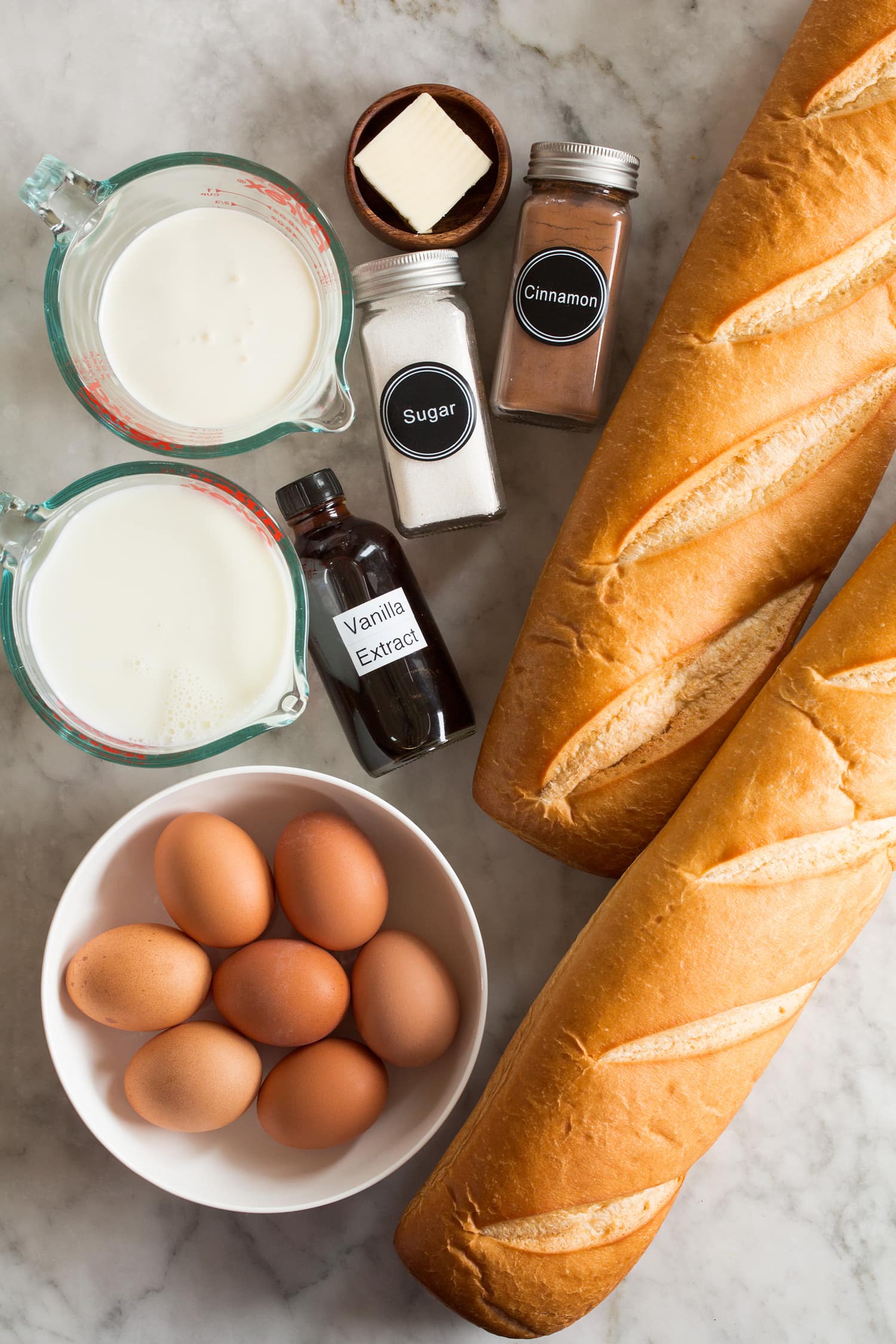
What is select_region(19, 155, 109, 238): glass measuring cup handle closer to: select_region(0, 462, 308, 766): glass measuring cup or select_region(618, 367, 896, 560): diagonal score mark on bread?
select_region(0, 462, 308, 766): glass measuring cup

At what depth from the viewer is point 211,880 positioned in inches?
37.2

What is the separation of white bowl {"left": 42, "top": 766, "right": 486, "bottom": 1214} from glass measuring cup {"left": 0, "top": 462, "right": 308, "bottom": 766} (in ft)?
0.21

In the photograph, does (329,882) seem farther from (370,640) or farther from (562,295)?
(562,295)

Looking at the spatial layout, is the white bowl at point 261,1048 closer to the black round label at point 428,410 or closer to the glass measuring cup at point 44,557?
the glass measuring cup at point 44,557

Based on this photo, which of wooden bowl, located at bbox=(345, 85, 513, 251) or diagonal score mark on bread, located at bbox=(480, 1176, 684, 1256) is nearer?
diagonal score mark on bread, located at bbox=(480, 1176, 684, 1256)

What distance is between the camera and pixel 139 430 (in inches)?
38.6

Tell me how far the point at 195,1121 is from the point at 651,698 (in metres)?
0.68

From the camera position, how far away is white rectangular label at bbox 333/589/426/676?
1019 mm

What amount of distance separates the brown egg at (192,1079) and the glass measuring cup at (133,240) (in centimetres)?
65

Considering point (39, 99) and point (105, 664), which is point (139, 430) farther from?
point (39, 99)

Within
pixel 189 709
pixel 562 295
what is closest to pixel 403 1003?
pixel 189 709

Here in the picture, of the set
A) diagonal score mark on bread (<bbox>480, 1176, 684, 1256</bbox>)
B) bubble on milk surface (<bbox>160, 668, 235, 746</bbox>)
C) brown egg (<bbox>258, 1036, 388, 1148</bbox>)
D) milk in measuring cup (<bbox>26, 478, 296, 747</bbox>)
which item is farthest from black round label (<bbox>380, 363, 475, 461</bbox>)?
diagonal score mark on bread (<bbox>480, 1176, 684, 1256</bbox>)

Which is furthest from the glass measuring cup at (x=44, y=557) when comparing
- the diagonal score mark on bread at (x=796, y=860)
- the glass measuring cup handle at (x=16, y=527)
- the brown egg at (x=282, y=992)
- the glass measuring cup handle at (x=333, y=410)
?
the diagonal score mark on bread at (x=796, y=860)

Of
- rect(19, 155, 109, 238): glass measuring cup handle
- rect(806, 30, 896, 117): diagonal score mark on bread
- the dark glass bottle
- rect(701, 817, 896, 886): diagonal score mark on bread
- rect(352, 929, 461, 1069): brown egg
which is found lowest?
rect(352, 929, 461, 1069): brown egg
